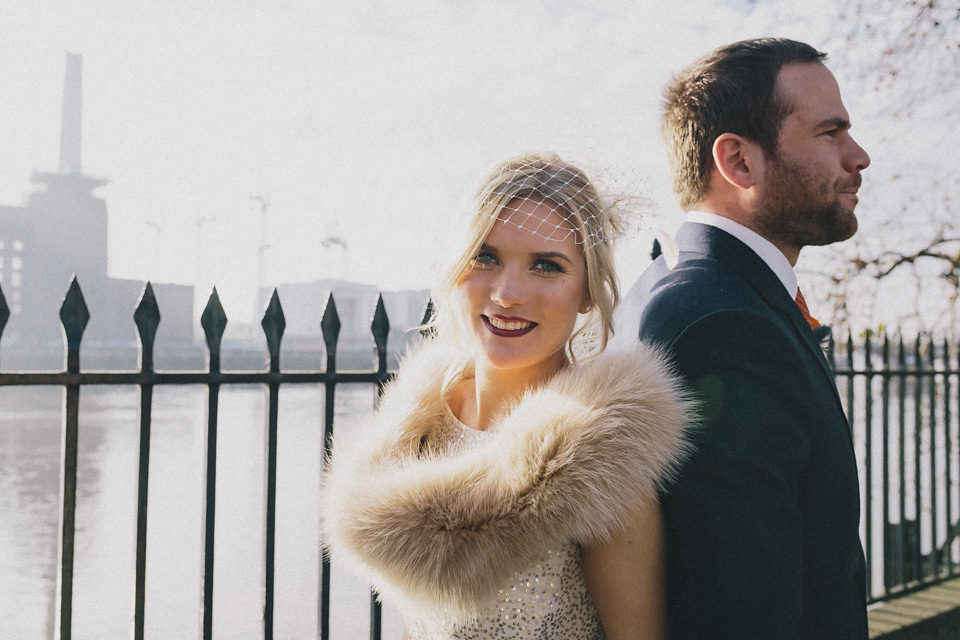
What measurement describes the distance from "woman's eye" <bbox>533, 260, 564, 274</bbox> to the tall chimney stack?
230ft

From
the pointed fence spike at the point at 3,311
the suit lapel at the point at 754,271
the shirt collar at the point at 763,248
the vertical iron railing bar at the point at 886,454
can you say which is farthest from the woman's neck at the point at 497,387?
the vertical iron railing bar at the point at 886,454

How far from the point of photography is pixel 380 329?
2.63 metres

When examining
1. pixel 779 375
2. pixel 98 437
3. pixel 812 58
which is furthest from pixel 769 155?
pixel 98 437

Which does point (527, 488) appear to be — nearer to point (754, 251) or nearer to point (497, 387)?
point (497, 387)

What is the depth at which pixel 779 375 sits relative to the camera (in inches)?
58.2

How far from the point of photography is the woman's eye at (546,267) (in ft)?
5.04

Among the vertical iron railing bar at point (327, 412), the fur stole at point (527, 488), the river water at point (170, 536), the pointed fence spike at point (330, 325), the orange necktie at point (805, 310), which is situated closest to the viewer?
the fur stole at point (527, 488)

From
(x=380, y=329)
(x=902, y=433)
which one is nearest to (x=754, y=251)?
(x=380, y=329)

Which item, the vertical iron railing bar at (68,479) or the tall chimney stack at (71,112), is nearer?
the vertical iron railing bar at (68,479)

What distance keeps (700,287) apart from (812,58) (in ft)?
3.04

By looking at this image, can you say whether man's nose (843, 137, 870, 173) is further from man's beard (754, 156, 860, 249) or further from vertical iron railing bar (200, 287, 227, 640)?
vertical iron railing bar (200, 287, 227, 640)

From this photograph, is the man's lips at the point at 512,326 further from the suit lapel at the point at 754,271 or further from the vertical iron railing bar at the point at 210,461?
the vertical iron railing bar at the point at 210,461

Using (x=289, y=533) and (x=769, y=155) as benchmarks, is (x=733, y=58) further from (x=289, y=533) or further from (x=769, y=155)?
(x=289, y=533)

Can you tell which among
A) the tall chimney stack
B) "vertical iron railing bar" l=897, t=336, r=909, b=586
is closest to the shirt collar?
"vertical iron railing bar" l=897, t=336, r=909, b=586
